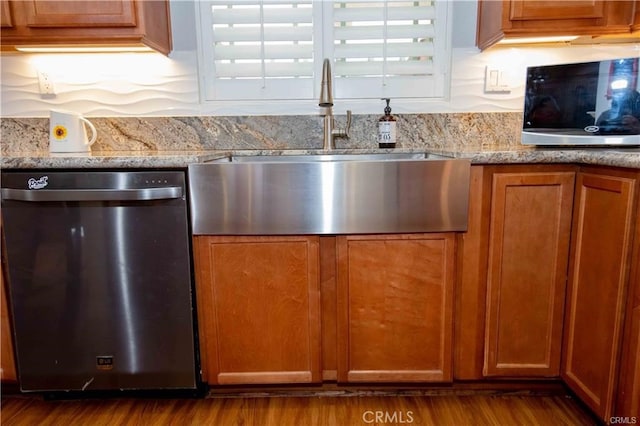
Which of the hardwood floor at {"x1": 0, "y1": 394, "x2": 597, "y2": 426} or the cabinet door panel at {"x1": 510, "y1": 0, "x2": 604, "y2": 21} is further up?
the cabinet door panel at {"x1": 510, "y1": 0, "x2": 604, "y2": 21}

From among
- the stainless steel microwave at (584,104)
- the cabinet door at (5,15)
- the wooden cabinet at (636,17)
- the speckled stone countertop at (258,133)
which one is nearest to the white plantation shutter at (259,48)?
the speckled stone countertop at (258,133)

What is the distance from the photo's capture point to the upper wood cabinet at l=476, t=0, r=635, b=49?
141cm

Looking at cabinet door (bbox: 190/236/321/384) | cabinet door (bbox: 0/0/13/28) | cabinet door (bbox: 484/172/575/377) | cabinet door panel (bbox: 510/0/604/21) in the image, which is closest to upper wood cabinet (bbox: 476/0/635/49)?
cabinet door panel (bbox: 510/0/604/21)

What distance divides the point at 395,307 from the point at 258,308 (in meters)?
0.46

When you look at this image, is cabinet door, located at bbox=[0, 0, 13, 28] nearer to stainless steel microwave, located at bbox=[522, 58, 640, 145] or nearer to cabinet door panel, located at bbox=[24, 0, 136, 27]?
cabinet door panel, located at bbox=[24, 0, 136, 27]

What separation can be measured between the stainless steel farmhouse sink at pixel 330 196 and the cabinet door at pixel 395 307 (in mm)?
68

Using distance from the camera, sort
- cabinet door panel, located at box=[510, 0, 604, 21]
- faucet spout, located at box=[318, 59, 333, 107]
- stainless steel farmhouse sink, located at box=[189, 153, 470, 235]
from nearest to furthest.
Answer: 1. stainless steel farmhouse sink, located at box=[189, 153, 470, 235]
2. cabinet door panel, located at box=[510, 0, 604, 21]
3. faucet spout, located at box=[318, 59, 333, 107]

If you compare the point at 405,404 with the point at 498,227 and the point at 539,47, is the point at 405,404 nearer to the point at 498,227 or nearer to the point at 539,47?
the point at 498,227

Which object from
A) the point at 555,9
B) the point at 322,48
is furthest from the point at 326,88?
the point at 555,9

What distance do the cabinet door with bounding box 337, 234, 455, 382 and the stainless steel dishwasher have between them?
1.74 feet

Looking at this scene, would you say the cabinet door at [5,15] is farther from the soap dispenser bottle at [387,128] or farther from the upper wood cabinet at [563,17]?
the upper wood cabinet at [563,17]

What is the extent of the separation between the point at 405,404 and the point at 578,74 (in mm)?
1352

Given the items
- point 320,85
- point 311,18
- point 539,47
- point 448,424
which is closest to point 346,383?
point 448,424

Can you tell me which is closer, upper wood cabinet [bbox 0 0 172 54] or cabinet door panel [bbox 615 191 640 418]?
cabinet door panel [bbox 615 191 640 418]
